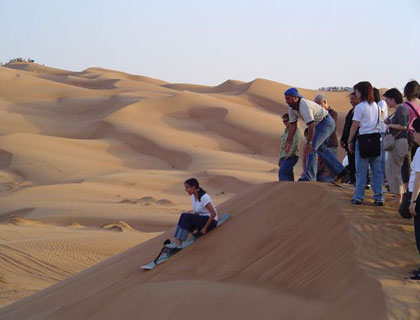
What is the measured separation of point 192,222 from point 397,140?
281 cm

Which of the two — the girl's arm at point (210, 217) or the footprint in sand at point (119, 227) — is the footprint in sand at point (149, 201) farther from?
the girl's arm at point (210, 217)

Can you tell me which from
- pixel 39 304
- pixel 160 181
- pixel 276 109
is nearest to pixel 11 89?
pixel 276 109

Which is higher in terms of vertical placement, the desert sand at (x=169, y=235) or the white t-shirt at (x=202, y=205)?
the white t-shirt at (x=202, y=205)

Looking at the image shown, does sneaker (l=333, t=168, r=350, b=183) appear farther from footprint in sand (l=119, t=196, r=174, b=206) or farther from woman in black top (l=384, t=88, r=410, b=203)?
footprint in sand (l=119, t=196, r=174, b=206)

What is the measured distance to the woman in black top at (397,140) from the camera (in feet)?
27.6

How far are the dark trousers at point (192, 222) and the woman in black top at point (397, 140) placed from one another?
239 centimetres

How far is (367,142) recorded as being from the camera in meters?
7.98

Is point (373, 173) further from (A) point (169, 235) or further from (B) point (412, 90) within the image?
(A) point (169, 235)

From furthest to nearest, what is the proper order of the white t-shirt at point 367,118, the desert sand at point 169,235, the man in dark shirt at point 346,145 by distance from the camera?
the man in dark shirt at point 346,145
the white t-shirt at point 367,118
the desert sand at point 169,235

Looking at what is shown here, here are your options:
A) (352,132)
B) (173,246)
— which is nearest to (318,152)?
(352,132)

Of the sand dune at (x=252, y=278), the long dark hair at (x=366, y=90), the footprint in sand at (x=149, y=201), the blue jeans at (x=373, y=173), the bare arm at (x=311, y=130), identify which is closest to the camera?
the sand dune at (x=252, y=278)

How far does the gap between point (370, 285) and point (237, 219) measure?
10.6 feet

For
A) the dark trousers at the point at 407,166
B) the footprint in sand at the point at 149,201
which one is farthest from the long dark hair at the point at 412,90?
the footprint in sand at the point at 149,201

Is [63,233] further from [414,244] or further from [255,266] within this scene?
[414,244]
